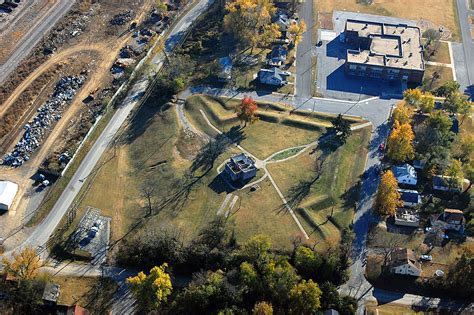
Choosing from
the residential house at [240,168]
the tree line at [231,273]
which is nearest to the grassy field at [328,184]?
the tree line at [231,273]

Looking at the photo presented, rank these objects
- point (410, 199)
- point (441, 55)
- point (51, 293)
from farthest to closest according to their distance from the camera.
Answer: point (441, 55), point (410, 199), point (51, 293)

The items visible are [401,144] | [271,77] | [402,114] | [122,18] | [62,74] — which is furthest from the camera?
[122,18]

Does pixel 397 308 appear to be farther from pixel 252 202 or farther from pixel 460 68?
pixel 460 68

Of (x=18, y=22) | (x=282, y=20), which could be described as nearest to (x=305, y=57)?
(x=282, y=20)

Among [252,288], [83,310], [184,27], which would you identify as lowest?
[252,288]

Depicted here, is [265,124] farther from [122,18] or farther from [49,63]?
[122,18]

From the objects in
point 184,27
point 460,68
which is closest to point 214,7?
point 184,27
